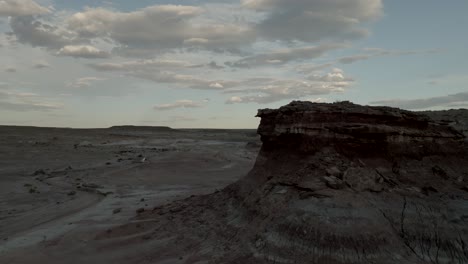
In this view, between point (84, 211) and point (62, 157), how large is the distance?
50.1ft

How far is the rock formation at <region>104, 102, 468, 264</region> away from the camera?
5820mm

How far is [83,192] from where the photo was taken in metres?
14.2

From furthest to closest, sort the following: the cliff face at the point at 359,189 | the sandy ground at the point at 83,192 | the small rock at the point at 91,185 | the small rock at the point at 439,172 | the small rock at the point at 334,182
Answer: the small rock at the point at 91,185 → the sandy ground at the point at 83,192 → the small rock at the point at 439,172 → the small rock at the point at 334,182 → the cliff face at the point at 359,189

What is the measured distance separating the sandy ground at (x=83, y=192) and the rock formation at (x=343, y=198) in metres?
1.55

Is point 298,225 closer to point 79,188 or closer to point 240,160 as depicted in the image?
point 79,188

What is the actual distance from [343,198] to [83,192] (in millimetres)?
10322

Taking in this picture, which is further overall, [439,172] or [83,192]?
[83,192]

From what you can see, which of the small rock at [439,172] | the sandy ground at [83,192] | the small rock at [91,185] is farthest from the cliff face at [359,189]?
the small rock at [91,185]

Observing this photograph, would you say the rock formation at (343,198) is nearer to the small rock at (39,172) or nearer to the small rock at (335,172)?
the small rock at (335,172)

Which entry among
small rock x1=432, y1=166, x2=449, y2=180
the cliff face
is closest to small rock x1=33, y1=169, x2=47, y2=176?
the cliff face

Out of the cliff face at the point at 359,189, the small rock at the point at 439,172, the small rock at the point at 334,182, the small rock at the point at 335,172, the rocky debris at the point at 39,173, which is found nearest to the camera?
the cliff face at the point at 359,189

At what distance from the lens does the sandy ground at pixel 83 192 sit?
788 centimetres

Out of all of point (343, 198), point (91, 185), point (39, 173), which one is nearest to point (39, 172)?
point (39, 173)

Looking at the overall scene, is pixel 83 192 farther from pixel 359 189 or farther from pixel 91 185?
pixel 359 189
